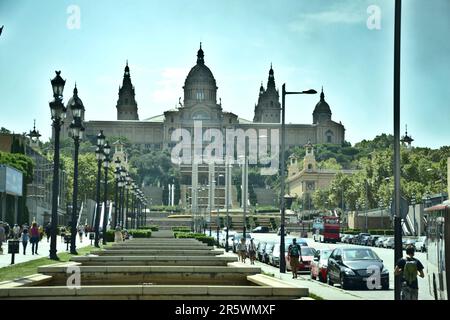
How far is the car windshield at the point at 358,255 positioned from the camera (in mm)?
24623

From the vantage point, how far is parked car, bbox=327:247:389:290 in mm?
23359

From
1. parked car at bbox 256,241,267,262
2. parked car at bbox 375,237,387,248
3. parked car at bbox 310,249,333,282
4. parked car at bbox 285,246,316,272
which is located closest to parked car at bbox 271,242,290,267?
parked car at bbox 285,246,316,272

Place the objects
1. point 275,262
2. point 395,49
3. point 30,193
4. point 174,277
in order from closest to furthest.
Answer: point 174,277, point 395,49, point 275,262, point 30,193

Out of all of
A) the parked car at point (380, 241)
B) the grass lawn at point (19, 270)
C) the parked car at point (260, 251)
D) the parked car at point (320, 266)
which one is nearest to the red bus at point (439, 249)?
the grass lawn at point (19, 270)

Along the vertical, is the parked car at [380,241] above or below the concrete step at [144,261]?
below

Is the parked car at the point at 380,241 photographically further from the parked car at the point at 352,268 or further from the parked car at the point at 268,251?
the parked car at the point at 352,268

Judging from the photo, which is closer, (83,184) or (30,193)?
(30,193)

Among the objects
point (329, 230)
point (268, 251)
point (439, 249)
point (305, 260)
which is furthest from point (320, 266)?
point (329, 230)

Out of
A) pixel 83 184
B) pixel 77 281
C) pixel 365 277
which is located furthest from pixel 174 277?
pixel 83 184

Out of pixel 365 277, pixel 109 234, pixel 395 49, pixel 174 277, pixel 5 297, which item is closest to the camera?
pixel 5 297

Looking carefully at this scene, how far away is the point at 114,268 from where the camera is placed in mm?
10922

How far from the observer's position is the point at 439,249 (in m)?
12.6
